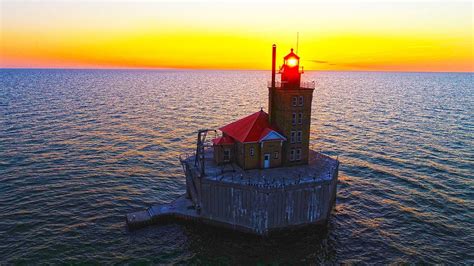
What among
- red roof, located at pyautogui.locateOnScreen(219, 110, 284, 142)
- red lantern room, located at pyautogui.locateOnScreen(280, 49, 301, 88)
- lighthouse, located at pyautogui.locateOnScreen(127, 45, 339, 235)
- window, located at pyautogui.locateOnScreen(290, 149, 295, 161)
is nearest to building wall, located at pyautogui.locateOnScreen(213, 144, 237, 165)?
lighthouse, located at pyautogui.locateOnScreen(127, 45, 339, 235)

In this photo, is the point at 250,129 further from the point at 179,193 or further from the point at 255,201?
the point at 179,193

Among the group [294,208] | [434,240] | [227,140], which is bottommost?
[434,240]

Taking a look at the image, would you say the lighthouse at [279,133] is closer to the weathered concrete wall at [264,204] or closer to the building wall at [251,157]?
the building wall at [251,157]

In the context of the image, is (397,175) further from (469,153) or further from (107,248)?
(107,248)

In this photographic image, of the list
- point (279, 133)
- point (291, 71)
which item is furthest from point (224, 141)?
point (291, 71)

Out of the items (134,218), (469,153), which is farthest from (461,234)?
(134,218)

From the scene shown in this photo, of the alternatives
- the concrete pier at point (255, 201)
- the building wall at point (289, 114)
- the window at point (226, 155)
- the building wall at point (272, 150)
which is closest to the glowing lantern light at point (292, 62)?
the building wall at point (289, 114)
